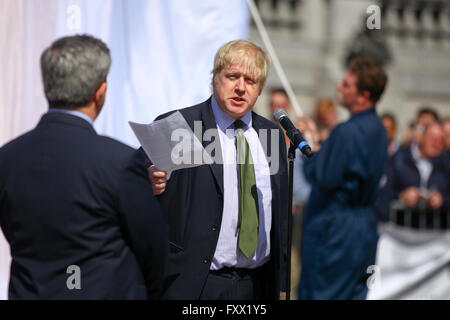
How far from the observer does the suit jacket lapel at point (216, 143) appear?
3688 millimetres

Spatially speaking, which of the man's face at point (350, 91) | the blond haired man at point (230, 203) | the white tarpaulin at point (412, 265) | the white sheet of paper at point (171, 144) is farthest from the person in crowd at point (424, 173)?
the white sheet of paper at point (171, 144)

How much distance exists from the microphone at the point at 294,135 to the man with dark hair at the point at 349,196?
168 centimetres

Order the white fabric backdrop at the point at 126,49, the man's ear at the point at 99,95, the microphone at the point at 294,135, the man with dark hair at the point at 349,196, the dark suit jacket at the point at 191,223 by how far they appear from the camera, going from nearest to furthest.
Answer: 1. the man's ear at the point at 99,95
2. the microphone at the point at 294,135
3. the dark suit jacket at the point at 191,223
4. the white fabric backdrop at the point at 126,49
5. the man with dark hair at the point at 349,196

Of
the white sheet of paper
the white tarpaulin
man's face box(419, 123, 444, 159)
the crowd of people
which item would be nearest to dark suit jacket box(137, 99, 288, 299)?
the white sheet of paper

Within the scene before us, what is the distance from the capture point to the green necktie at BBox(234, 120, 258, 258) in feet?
12.0

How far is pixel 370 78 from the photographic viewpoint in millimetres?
5434

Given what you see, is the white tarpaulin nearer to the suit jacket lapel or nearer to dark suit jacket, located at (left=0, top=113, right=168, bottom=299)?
the suit jacket lapel

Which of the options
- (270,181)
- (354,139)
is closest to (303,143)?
(270,181)

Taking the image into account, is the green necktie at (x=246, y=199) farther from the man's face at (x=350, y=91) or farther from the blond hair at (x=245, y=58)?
the man's face at (x=350, y=91)

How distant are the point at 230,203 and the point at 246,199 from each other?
0.26ft

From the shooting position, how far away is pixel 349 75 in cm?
552

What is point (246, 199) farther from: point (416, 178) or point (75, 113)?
point (416, 178)

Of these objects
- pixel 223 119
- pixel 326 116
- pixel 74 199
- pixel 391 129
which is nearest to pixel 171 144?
pixel 223 119

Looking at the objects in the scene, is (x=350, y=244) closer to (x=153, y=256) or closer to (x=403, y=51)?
(x=153, y=256)
